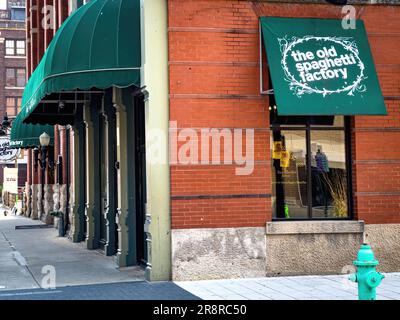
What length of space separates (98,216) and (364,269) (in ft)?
35.8

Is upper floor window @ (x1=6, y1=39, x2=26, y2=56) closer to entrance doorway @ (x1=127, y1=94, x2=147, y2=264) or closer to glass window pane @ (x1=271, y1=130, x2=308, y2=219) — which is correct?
entrance doorway @ (x1=127, y1=94, x2=147, y2=264)

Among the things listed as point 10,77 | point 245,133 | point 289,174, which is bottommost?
point 289,174

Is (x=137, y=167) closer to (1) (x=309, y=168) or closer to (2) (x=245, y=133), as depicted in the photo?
(2) (x=245, y=133)

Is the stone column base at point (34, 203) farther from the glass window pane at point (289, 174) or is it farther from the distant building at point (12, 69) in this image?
the distant building at point (12, 69)

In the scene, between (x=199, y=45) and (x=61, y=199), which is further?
(x=61, y=199)

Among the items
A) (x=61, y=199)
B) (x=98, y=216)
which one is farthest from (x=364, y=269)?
(x=61, y=199)

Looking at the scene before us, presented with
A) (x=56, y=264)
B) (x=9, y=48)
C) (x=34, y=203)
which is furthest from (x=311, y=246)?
(x=9, y=48)

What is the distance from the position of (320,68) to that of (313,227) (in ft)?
9.26

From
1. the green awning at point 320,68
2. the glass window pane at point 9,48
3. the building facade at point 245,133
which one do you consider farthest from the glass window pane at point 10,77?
the green awning at point 320,68

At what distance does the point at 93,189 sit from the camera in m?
16.6

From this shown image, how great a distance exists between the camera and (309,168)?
1132 centimetres

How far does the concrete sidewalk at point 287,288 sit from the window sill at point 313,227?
2.64ft
